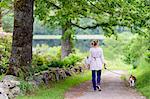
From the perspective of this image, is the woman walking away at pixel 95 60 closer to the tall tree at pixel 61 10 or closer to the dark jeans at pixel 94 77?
the dark jeans at pixel 94 77

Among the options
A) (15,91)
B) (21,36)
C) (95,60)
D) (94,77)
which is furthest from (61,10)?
(15,91)

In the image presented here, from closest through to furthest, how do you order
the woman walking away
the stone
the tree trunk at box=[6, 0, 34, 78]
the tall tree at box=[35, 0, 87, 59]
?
1. the stone
2. the woman walking away
3. the tree trunk at box=[6, 0, 34, 78]
4. the tall tree at box=[35, 0, 87, 59]

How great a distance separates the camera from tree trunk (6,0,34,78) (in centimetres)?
1445

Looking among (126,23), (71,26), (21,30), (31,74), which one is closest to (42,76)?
(31,74)

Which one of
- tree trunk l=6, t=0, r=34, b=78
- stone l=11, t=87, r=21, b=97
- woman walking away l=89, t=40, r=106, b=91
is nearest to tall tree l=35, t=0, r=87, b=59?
tree trunk l=6, t=0, r=34, b=78

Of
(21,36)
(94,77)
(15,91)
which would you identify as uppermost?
(21,36)

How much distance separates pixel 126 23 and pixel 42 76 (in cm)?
577

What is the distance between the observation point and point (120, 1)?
615 inches

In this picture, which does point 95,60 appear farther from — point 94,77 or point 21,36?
point 21,36

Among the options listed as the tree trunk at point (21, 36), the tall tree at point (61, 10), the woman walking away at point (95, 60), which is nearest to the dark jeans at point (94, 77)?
the woman walking away at point (95, 60)

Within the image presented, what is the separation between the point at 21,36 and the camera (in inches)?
570

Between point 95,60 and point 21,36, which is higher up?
point 21,36

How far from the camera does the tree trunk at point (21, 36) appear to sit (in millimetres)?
14453

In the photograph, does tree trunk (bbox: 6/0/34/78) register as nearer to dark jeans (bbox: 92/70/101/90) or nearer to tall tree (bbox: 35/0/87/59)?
dark jeans (bbox: 92/70/101/90)
